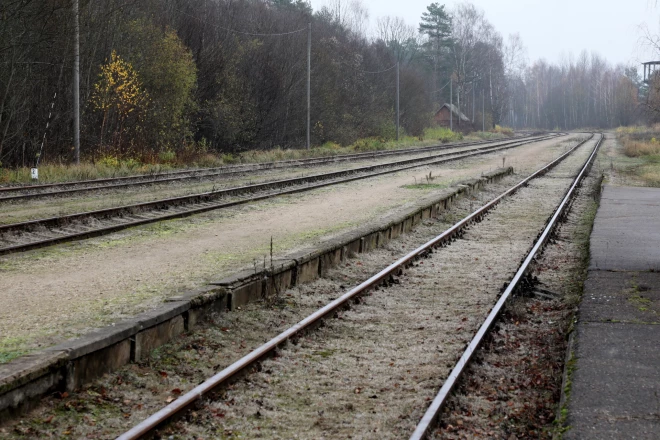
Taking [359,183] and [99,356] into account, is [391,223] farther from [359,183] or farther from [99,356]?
[359,183]

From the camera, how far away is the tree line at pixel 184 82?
26.5 meters

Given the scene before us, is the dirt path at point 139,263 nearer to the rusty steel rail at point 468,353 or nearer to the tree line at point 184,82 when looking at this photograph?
the rusty steel rail at point 468,353

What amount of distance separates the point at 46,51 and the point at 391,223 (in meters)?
18.7

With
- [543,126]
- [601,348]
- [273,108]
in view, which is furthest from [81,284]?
[543,126]

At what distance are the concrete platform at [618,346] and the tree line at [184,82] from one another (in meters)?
19.3

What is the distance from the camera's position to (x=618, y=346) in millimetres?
7012

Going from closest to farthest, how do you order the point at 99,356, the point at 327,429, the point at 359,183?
the point at 327,429 < the point at 99,356 < the point at 359,183

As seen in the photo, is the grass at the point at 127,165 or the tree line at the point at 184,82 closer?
the grass at the point at 127,165

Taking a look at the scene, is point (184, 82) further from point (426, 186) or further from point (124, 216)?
point (124, 216)

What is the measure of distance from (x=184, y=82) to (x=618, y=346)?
2814 centimetres

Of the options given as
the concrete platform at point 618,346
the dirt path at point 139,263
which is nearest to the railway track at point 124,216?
the dirt path at point 139,263

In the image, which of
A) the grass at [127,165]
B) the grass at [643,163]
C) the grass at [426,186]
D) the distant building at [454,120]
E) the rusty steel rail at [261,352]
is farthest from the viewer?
the distant building at [454,120]

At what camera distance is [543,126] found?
17462 cm

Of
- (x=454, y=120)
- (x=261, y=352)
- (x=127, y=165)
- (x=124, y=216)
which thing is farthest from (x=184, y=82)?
(x=454, y=120)
